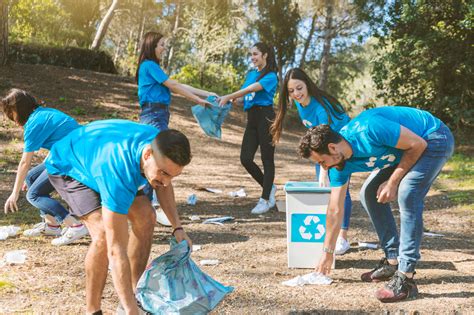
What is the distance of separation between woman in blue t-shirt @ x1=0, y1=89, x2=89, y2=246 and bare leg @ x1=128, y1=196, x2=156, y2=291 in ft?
5.33

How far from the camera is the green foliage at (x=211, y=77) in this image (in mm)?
22500

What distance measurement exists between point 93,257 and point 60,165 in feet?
2.01

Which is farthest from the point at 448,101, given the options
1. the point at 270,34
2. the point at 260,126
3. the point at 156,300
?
the point at 156,300

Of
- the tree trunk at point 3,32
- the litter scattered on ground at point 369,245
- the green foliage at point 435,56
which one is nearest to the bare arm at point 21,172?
the litter scattered on ground at point 369,245

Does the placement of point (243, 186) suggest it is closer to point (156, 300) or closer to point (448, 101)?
point (156, 300)

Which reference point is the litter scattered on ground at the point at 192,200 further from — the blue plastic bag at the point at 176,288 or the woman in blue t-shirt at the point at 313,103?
the blue plastic bag at the point at 176,288

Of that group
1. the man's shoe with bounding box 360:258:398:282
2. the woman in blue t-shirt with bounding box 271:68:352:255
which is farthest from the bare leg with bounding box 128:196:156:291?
the woman in blue t-shirt with bounding box 271:68:352:255

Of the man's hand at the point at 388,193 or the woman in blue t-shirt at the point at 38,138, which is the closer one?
the man's hand at the point at 388,193

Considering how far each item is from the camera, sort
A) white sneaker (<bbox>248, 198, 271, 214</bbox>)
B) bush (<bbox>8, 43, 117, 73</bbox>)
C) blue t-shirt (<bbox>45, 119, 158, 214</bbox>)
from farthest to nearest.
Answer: bush (<bbox>8, 43, 117, 73</bbox>) → white sneaker (<bbox>248, 198, 271, 214</bbox>) → blue t-shirt (<bbox>45, 119, 158, 214</bbox>)

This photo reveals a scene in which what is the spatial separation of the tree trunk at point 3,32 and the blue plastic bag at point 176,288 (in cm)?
1153

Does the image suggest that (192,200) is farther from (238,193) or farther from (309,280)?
(309,280)

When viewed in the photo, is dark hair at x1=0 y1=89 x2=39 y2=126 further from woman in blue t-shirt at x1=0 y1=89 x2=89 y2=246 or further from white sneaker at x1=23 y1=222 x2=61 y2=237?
white sneaker at x1=23 y1=222 x2=61 y2=237

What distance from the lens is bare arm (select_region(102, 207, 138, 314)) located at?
2797mm

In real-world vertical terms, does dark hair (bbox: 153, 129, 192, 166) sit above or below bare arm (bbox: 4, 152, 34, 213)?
above
